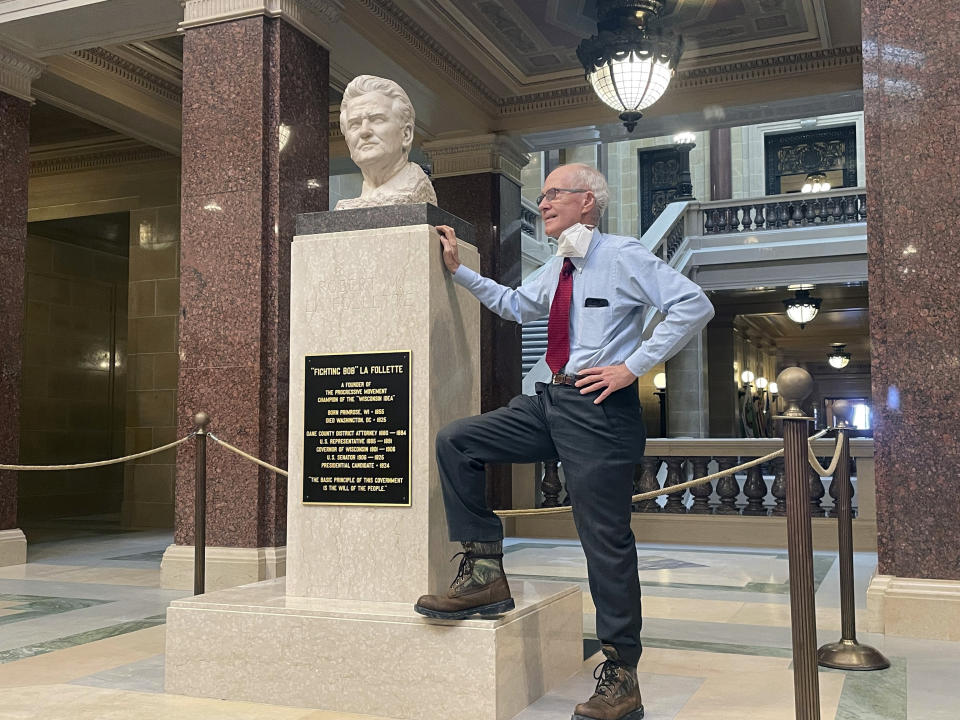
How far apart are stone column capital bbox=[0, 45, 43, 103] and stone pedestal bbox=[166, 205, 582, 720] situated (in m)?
5.65

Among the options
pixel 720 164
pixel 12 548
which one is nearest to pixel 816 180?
pixel 720 164

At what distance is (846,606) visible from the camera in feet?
15.1

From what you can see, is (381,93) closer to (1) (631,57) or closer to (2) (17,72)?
(1) (631,57)

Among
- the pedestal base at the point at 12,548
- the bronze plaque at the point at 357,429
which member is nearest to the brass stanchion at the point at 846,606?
the bronze plaque at the point at 357,429

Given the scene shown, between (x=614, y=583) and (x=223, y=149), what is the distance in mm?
4886

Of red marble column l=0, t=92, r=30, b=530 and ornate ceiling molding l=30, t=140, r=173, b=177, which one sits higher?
ornate ceiling molding l=30, t=140, r=173, b=177

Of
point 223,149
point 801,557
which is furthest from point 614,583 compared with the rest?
point 223,149

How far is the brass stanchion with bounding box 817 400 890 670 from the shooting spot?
4.50 m

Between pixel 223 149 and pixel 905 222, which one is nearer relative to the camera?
pixel 905 222

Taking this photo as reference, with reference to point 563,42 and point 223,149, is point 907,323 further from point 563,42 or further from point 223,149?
point 563,42

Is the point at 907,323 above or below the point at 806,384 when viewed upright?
above

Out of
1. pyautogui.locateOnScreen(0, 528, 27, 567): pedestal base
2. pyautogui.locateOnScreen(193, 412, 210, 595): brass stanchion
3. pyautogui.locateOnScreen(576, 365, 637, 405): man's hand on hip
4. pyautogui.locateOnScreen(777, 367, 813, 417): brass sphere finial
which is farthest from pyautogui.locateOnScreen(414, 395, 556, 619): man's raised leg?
pyautogui.locateOnScreen(0, 528, 27, 567): pedestal base

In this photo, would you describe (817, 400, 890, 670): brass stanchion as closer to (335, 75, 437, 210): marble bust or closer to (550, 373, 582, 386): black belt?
(550, 373, 582, 386): black belt

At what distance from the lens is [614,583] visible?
137 inches
